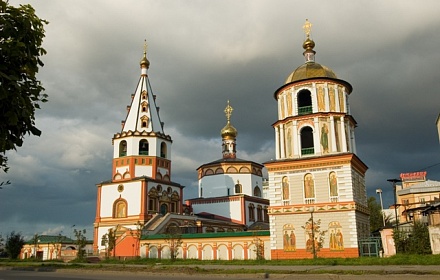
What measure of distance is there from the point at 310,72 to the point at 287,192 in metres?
8.54

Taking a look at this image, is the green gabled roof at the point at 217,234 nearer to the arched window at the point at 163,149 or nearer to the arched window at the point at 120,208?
the arched window at the point at 120,208

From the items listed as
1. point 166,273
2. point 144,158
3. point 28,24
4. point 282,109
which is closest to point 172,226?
point 144,158

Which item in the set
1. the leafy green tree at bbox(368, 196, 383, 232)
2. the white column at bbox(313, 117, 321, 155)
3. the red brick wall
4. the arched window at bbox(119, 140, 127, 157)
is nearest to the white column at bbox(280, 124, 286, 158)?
the white column at bbox(313, 117, 321, 155)

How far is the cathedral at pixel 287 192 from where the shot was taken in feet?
85.5

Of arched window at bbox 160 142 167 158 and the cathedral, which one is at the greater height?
arched window at bbox 160 142 167 158

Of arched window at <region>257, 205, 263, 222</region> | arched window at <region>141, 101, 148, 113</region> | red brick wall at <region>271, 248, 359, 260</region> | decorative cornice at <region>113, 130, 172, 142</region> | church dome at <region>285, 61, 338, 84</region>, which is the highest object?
arched window at <region>141, 101, 148, 113</region>

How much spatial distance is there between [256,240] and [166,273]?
10.0m

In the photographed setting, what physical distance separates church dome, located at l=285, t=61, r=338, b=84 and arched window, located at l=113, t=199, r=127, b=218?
64.9 feet

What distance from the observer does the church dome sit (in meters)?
29.0

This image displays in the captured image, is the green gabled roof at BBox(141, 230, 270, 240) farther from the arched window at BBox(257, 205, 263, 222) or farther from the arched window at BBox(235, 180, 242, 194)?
the arched window at BBox(257, 205, 263, 222)

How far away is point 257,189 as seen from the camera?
52344mm

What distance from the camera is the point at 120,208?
131 ft

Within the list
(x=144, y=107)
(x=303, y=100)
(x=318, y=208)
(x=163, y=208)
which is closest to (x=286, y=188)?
(x=318, y=208)

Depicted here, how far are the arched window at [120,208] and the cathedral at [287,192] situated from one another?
0.31 feet
